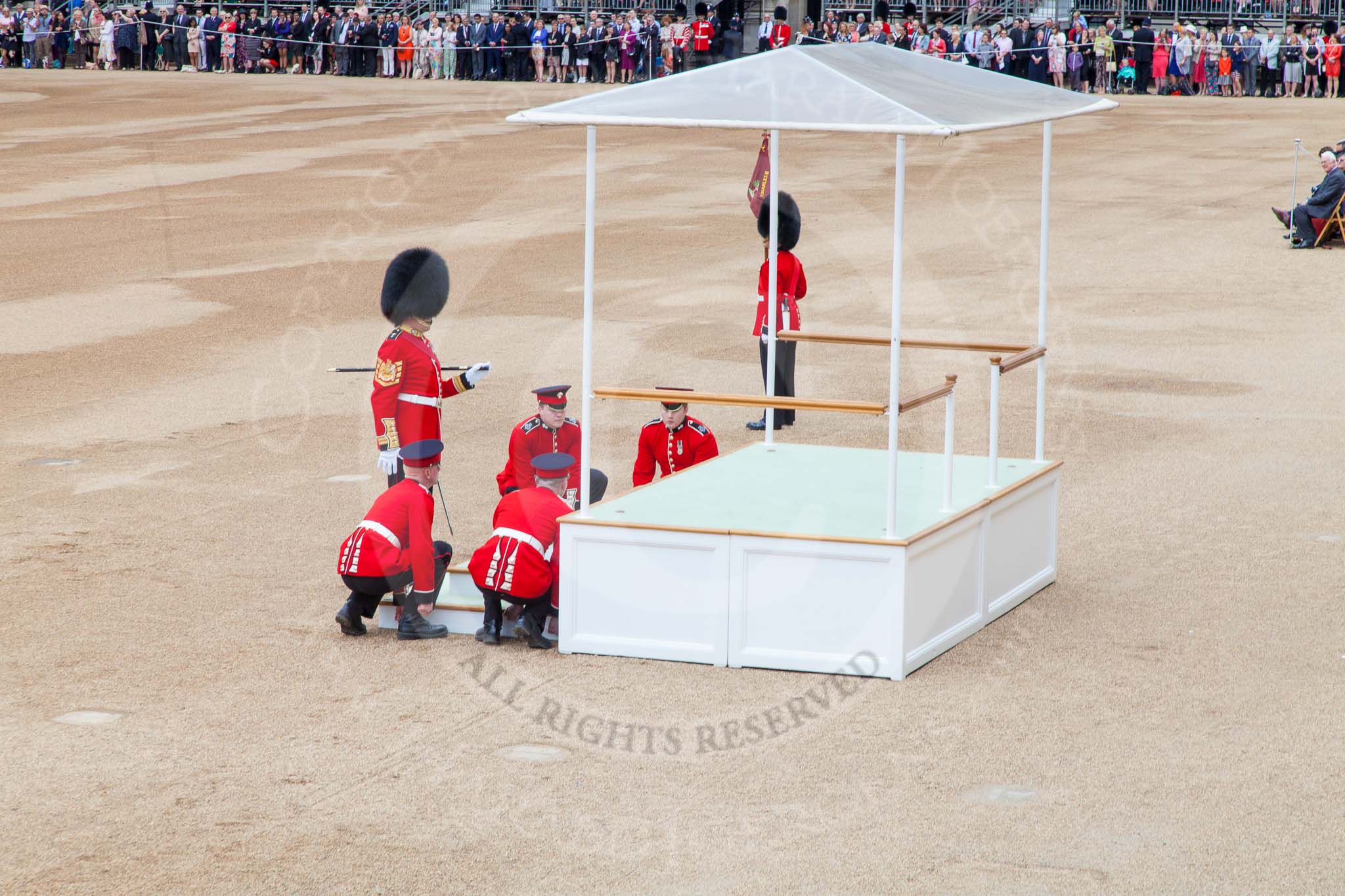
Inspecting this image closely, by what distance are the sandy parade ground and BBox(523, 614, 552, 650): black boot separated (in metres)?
0.14

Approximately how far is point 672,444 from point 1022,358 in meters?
1.92

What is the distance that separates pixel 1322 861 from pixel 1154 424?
23.5 feet

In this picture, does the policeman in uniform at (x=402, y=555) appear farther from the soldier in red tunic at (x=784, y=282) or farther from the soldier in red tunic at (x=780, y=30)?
the soldier in red tunic at (x=780, y=30)

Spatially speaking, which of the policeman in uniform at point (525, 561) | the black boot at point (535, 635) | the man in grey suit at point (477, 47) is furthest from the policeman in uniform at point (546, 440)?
the man in grey suit at point (477, 47)

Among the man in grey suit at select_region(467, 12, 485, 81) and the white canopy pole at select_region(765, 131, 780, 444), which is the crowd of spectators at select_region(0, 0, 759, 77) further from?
the white canopy pole at select_region(765, 131, 780, 444)

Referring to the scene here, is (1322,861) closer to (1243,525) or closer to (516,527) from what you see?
(516,527)

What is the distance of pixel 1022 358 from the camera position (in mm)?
8352

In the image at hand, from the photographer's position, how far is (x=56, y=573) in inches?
345

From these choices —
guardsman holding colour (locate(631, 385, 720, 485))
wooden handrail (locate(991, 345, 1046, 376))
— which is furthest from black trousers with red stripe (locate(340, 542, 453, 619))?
wooden handrail (locate(991, 345, 1046, 376))

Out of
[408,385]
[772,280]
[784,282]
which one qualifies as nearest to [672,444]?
[772,280]

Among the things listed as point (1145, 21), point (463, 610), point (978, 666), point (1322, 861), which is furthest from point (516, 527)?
point (1145, 21)

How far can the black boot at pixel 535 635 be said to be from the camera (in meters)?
7.63

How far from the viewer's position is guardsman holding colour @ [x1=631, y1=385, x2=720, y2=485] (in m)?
9.05

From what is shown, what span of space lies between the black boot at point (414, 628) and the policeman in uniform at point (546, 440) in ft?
3.42
